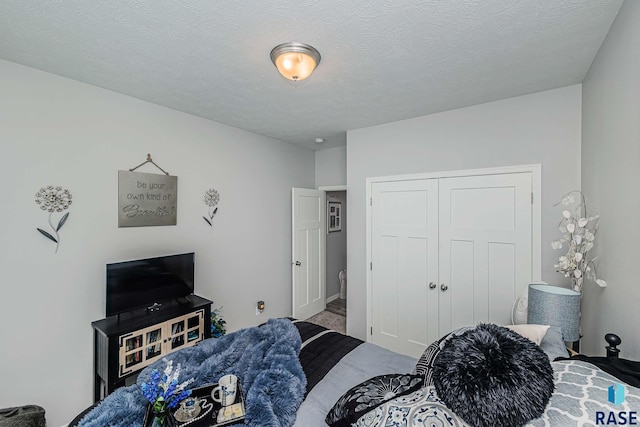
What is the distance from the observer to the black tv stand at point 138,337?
197 cm

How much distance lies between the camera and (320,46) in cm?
162

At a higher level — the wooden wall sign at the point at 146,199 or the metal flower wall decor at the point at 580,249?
the wooden wall sign at the point at 146,199

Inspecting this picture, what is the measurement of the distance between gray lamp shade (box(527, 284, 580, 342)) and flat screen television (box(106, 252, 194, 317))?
2.84 metres

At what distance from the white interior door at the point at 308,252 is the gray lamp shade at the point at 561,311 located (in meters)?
2.79

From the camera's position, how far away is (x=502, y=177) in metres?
2.45

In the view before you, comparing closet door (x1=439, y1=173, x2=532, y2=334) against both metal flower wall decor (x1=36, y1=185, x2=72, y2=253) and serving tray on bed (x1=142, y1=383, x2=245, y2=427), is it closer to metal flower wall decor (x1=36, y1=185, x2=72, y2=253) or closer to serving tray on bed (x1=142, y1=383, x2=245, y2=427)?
serving tray on bed (x1=142, y1=383, x2=245, y2=427)

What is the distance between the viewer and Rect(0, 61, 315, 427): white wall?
1.83m

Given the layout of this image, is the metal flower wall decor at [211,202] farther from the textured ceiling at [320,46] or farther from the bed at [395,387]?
the bed at [395,387]

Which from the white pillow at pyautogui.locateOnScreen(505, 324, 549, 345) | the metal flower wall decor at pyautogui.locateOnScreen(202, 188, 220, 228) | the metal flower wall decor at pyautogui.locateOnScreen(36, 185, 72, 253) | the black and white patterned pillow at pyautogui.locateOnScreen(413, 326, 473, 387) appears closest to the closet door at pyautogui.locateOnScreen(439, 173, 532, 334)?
the white pillow at pyautogui.locateOnScreen(505, 324, 549, 345)

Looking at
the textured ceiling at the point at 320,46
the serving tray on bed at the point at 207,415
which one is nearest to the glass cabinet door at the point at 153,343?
the serving tray on bed at the point at 207,415

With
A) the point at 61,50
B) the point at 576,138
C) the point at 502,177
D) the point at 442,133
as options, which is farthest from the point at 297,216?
the point at 576,138

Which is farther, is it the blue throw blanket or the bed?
the blue throw blanket

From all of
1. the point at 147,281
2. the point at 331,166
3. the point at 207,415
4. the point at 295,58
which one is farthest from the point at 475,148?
the point at 147,281

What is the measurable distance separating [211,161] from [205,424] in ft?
8.28
